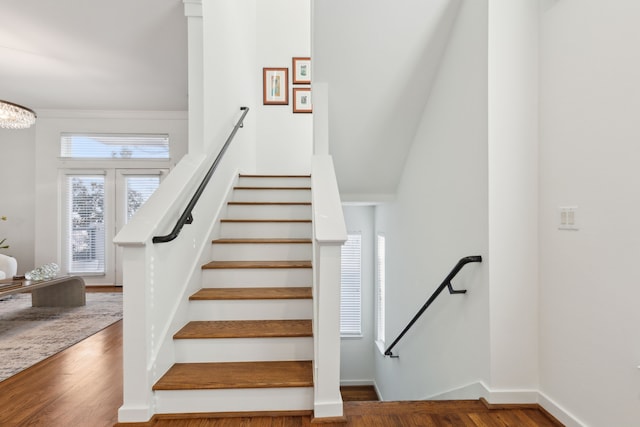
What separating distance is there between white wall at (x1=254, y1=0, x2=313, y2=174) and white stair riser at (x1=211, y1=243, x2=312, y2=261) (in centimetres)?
247

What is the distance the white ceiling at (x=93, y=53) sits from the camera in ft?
9.61

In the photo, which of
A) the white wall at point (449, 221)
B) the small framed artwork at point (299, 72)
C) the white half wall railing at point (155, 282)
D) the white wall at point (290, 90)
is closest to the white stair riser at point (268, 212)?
the white half wall railing at point (155, 282)

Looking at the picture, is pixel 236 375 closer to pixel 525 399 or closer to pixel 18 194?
pixel 525 399

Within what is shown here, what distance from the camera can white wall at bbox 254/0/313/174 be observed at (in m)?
5.23

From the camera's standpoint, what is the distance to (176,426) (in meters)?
1.75

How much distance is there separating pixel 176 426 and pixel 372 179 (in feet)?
9.17

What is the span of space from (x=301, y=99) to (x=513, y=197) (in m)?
3.95

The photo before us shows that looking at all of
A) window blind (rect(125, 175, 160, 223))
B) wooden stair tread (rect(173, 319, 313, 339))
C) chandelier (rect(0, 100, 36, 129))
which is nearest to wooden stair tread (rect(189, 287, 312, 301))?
wooden stair tread (rect(173, 319, 313, 339))

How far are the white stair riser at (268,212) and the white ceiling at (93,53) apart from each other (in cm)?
172

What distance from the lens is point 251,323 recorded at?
7.66 ft

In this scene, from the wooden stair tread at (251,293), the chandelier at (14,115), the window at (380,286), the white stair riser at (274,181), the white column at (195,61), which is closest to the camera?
the wooden stair tread at (251,293)

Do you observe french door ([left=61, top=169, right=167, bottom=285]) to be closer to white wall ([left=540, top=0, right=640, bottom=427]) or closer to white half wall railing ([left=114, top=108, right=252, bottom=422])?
white half wall railing ([left=114, top=108, right=252, bottom=422])

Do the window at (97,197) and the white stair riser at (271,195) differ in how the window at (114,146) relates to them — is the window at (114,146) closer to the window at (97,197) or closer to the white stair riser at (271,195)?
the window at (97,197)

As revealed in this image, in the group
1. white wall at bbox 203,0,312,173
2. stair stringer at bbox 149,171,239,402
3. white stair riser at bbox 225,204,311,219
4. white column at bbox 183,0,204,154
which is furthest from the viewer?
white wall at bbox 203,0,312,173
